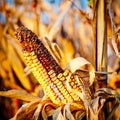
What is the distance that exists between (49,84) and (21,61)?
0.92m

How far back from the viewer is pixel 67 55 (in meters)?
1.66

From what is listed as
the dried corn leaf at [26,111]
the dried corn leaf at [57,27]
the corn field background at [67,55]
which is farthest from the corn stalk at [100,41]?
the dried corn leaf at [57,27]

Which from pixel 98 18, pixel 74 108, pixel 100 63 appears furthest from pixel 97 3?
pixel 74 108

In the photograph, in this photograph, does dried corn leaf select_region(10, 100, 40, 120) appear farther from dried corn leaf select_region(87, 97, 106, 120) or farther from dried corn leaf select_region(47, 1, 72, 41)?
dried corn leaf select_region(47, 1, 72, 41)

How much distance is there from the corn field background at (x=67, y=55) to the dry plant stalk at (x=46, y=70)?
0.02m

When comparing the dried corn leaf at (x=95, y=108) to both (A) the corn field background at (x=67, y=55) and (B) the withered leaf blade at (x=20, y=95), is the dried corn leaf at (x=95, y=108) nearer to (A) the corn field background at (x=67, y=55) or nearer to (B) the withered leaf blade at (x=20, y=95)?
(A) the corn field background at (x=67, y=55)

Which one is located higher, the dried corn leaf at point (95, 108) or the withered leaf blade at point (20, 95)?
the withered leaf blade at point (20, 95)

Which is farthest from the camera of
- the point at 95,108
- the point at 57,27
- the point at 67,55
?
the point at 67,55

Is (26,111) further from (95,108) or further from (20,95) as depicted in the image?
(95,108)

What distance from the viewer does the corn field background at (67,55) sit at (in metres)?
0.81

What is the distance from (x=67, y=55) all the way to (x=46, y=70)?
2.76 ft

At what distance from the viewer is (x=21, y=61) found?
68.5 inches

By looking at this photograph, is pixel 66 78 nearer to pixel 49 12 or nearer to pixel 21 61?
pixel 21 61

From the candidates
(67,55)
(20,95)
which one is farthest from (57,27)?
(20,95)
